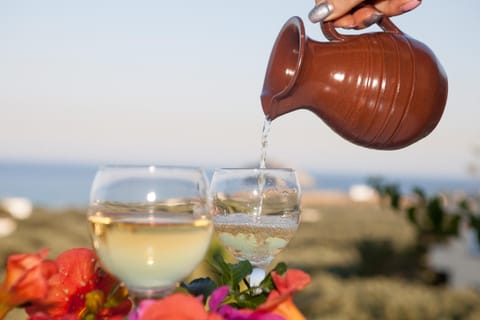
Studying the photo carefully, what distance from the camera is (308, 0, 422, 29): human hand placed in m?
1.53

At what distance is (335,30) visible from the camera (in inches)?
61.6

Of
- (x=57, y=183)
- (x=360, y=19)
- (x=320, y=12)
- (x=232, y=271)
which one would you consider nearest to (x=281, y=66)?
(x=320, y=12)

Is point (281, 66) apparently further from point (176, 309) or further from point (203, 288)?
point (176, 309)

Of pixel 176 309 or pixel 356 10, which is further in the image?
pixel 356 10

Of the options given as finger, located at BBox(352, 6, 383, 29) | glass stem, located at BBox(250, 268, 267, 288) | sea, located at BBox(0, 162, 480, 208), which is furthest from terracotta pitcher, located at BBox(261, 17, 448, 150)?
sea, located at BBox(0, 162, 480, 208)

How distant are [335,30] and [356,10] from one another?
0.10 m

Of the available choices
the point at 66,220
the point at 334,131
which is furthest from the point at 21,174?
the point at 334,131

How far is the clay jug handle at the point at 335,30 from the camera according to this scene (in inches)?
60.6

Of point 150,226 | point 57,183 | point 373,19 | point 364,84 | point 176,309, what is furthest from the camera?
point 57,183

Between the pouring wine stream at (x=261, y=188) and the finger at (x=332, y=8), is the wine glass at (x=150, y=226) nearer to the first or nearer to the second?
the pouring wine stream at (x=261, y=188)

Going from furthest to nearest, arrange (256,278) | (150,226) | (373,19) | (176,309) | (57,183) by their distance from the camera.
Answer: (57,183), (373,19), (256,278), (150,226), (176,309)

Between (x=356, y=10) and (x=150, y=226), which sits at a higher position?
(x=356, y=10)

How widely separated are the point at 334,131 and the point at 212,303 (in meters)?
0.83

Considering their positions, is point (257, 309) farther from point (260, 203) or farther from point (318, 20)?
point (318, 20)
